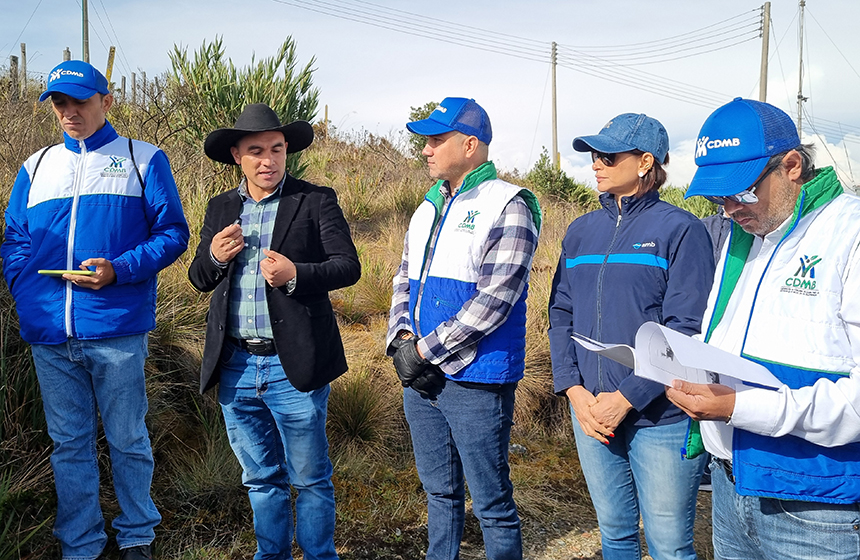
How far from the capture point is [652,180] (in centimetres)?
268

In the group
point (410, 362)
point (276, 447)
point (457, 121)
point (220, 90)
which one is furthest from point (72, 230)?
point (220, 90)

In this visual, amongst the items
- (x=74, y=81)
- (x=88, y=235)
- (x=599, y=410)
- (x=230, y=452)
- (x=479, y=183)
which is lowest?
(x=230, y=452)

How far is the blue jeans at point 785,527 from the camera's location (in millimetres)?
1685

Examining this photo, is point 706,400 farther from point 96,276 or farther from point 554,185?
Answer: point 554,185

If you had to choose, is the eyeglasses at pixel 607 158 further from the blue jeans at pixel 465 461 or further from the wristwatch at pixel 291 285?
the wristwatch at pixel 291 285

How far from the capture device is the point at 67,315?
3.13 m

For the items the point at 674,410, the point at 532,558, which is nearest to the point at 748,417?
the point at 674,410

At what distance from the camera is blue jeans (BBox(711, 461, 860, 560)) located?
168 centimetres

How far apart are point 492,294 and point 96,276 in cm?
174

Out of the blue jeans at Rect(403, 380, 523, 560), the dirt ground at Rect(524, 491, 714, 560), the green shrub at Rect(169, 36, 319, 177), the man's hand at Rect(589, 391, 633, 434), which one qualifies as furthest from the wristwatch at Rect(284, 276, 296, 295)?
the green shrub at Rect(169, 36, 319, 177)

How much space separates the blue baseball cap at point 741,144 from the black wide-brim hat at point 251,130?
1.86 m

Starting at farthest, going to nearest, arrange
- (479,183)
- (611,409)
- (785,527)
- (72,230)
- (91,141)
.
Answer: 1. (91,141)
2. (72,230)
3. (479,183)
4. (611,409)
5. (785,527)

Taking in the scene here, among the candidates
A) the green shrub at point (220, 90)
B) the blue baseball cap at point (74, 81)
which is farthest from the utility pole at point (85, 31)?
the blue baseball cap at point (74, 81)

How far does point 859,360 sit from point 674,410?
0.94 metres
